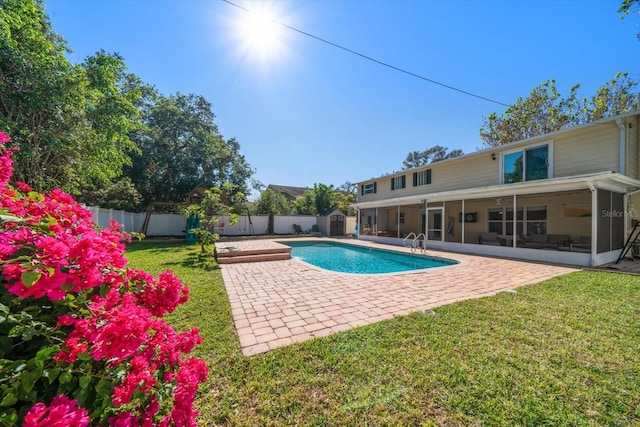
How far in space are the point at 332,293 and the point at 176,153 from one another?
722 inches

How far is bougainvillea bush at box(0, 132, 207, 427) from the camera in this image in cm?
89

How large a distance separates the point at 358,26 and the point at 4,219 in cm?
901

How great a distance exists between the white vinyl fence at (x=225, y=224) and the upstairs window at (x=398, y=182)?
→ 18.6 feet

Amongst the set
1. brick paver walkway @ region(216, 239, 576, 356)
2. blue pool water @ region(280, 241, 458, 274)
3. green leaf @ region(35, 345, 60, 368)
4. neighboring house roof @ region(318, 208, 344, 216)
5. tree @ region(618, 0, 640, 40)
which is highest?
tree @ region(618, 0, 640, 40)

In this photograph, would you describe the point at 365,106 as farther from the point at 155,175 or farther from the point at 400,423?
the point at 155,175

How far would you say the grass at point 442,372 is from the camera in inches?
78.0

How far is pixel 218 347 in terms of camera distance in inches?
116

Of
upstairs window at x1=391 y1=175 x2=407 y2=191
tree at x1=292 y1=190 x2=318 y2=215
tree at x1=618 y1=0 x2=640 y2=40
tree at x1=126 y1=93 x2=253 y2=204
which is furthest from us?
tree at x1=292 y1=190 x2=318 y2=215

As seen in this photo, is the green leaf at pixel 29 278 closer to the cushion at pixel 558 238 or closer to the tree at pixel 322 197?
the cushion at pixel 558 238

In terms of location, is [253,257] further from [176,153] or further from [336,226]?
[176,153]

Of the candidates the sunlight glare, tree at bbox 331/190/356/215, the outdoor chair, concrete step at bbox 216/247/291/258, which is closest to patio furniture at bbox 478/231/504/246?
the outdoor chair

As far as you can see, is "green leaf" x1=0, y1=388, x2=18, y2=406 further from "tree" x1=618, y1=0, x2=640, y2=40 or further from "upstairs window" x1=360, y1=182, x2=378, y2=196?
"upstairs window" x1=360, y1=182, x2=378, y2=196

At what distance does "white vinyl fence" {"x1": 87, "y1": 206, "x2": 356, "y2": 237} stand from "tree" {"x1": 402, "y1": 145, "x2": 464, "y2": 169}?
21.8m

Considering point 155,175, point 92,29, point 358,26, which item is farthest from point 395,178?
point 155,175
